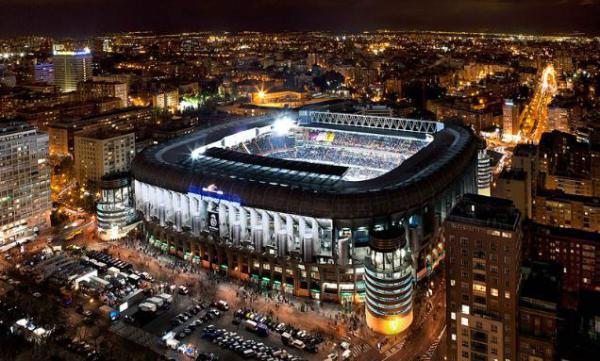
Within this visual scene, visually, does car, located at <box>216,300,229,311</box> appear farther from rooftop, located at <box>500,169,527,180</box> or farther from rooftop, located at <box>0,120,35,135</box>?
rooftop, located at <box>500,169,527,180</box>

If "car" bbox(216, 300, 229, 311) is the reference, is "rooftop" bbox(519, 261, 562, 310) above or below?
above

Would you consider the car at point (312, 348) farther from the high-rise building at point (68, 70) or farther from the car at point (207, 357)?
the high-rise building at point (68, 70)

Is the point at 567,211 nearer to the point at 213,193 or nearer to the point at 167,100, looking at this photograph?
the point at 213,193

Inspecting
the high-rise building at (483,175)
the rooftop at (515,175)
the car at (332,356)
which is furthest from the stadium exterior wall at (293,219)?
the high-rise building at (483,175)

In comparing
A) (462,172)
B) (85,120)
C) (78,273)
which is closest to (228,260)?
(78,273)

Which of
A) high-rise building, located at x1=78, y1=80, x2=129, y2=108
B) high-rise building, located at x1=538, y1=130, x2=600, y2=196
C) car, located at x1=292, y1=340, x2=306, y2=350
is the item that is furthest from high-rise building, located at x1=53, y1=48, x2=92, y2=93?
car, located at x1=292, y1=340, x2=306, y2=350

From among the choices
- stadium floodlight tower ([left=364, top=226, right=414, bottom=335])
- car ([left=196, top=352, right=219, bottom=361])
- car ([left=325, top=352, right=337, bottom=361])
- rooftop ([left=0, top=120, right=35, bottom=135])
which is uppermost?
rooftop ([left=0, top=120, right=35, bottom=135])
